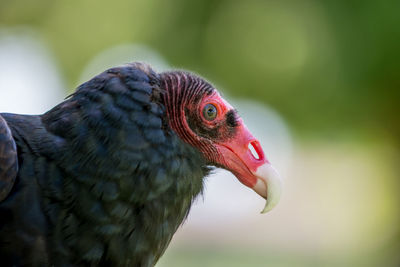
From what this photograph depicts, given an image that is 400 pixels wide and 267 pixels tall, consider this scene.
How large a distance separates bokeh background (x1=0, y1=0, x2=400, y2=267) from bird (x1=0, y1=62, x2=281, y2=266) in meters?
6.80

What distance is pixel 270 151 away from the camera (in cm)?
1040

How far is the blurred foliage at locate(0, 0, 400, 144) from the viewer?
1017cm

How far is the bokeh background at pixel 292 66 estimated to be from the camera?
10180 millimetres

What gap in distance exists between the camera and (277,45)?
10258 millimetres

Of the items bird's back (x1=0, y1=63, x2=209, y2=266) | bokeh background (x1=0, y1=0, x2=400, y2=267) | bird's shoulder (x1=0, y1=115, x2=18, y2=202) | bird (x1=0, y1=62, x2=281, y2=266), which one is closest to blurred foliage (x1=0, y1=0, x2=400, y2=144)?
bokeh background (x1=0, y1=0, x2=400, y2=267)

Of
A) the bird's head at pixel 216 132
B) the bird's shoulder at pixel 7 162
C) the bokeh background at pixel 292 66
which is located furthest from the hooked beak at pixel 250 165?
the bokeh background at pixel 292 66

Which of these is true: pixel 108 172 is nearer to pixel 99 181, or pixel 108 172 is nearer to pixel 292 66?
pixel 99 181

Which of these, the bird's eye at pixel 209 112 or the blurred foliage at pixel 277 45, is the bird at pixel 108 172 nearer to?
the bird's eye at pixel 209 112

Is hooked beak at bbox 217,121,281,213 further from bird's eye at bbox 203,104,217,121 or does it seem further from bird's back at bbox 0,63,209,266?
bird's back at bbox 0,63,209,266

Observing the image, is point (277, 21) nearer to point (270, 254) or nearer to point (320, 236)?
point (320, 236)

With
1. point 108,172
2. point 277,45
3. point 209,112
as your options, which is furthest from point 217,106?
point 277,45

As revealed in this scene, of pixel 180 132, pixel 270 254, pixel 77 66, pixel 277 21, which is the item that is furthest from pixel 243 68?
pixel 180 132

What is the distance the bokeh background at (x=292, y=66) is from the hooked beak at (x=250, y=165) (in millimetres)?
6674

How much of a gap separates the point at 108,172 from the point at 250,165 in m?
0.74
